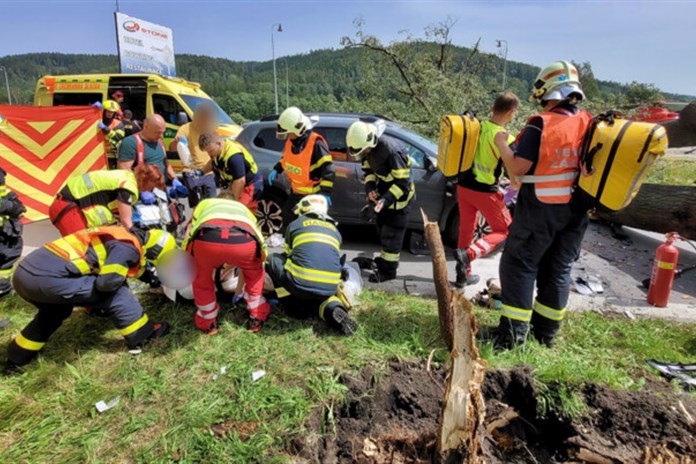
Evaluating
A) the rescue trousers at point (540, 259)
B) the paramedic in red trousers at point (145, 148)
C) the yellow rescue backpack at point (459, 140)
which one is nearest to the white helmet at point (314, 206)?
the yellow rescue backpack at point (459, 140)

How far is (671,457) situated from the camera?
171 cm

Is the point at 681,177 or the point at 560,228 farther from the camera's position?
the point at 681,177

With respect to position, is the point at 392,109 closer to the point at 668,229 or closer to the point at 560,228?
the point at 668,229

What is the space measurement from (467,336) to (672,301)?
3.79 m

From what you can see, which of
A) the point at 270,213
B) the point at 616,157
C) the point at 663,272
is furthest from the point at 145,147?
the point at 663,272

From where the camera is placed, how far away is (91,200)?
3.47m

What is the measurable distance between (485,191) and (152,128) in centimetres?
383

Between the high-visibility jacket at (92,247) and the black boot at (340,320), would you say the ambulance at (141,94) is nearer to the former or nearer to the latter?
the high-visibility jacket at (92,247)

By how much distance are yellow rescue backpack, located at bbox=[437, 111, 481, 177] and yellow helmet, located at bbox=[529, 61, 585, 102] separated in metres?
1.08

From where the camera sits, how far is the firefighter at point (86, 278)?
2.63m

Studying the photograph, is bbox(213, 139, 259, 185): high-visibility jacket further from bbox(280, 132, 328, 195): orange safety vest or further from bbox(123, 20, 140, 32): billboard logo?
bbox(123, 20, 140, 32): billboard logo

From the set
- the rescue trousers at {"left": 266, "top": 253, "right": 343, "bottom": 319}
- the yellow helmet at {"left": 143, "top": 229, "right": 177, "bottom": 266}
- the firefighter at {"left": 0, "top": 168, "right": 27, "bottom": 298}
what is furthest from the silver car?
the firefighter at {"left": 0, "top": 168, "right": 27, "bottom": 298}

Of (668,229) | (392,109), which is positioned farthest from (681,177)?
(392,109)

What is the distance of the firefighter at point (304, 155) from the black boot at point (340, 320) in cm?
166
